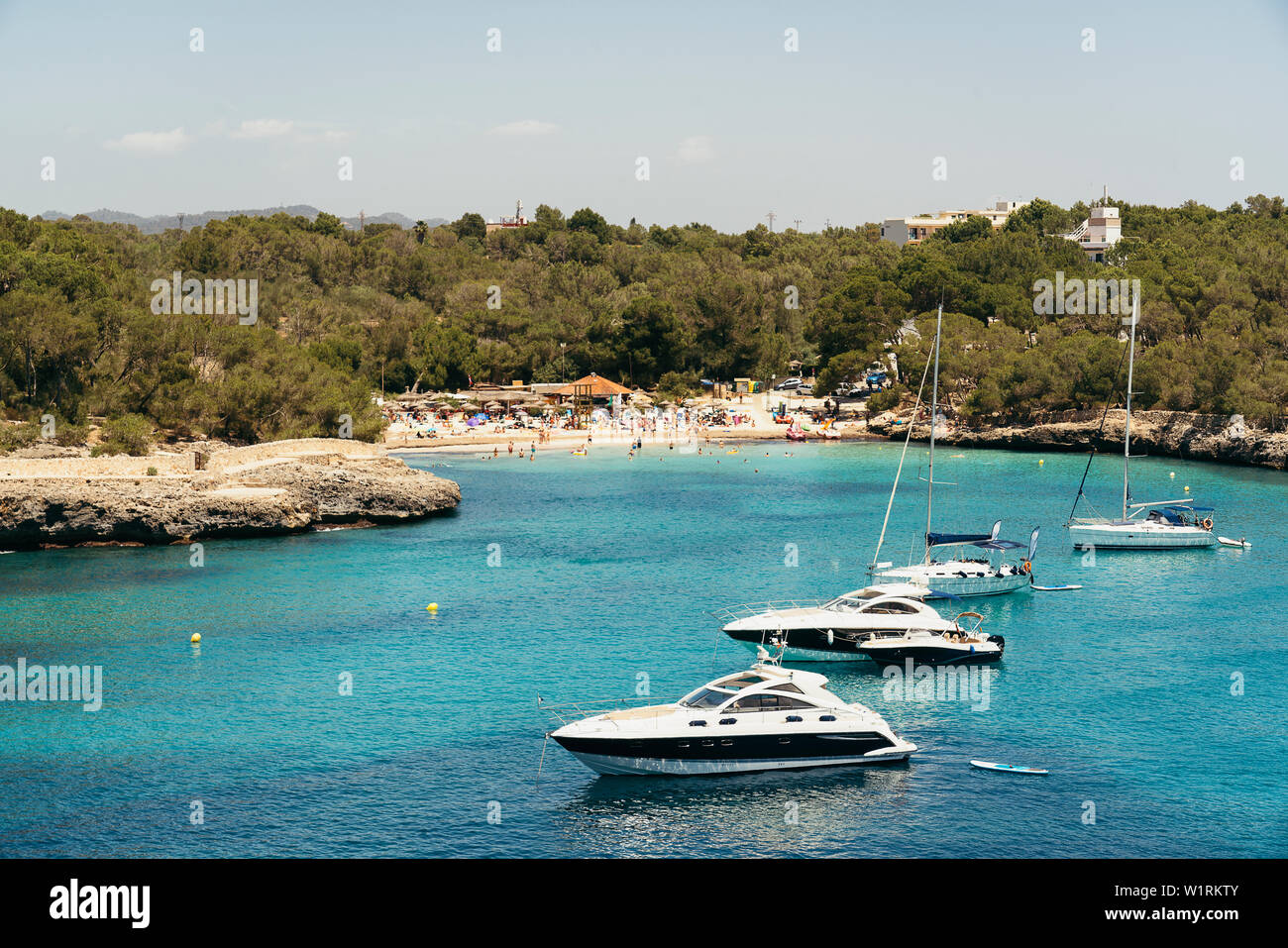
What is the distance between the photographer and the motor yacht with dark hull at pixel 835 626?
41156mm

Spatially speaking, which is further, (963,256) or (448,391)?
(963,256)

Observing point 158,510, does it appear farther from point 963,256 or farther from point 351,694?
point 963,256

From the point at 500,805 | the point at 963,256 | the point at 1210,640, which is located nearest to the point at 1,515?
the point at 500,805

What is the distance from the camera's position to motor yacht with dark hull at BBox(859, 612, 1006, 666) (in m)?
40.3

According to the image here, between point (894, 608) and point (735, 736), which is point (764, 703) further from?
point (894, 608)

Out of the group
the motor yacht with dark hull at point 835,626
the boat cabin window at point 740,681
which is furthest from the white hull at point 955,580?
the boat cabin window at point 740,681

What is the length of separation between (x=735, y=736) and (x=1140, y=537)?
40.2m

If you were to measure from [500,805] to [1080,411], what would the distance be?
9155 cm

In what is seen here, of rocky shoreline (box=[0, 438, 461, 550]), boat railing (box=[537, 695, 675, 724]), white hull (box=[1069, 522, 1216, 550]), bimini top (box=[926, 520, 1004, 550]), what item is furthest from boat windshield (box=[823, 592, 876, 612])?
rocky shoreline (box=[0, 438, 461, 550])

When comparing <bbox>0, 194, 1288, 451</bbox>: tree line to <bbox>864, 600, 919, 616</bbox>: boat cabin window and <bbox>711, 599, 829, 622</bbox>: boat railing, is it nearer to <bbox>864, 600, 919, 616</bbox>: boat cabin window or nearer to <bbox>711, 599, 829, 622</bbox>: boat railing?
<bbox>711, 599, 829, 622</bbox>: boat railing

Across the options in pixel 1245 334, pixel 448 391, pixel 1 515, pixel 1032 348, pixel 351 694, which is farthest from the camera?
pixel 448 391

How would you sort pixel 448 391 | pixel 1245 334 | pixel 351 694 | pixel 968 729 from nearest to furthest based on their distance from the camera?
pixel 968 729 < pixel 351 694 < pixel 1245 334 < pixel 448 391

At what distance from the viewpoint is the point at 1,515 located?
60.5 metres

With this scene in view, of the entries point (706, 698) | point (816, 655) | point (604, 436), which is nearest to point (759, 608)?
point (816, 655)
